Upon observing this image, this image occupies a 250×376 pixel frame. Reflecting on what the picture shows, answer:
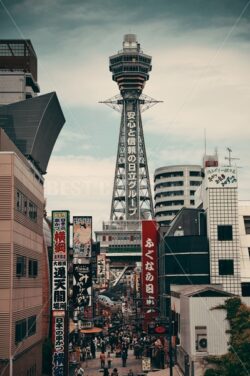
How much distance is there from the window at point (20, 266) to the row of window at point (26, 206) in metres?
2.88

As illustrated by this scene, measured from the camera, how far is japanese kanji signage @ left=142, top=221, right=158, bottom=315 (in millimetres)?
75188

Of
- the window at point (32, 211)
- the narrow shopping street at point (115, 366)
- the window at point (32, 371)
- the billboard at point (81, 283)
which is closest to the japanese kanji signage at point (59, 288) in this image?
the window at point (32, 211)

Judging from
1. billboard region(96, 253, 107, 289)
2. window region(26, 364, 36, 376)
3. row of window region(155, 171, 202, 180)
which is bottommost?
window region(26, 364, 36, 376)

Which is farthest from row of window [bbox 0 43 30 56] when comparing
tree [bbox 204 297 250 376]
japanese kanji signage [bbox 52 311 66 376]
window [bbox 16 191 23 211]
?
tree [bbox 204 297 250 376]

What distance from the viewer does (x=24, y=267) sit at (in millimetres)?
39750

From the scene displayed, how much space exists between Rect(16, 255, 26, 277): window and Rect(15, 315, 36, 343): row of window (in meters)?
2.81

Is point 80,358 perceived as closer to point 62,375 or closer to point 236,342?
point 62,375

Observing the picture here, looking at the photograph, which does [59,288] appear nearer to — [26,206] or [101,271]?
[26,206]

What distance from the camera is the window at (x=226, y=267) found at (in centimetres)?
7019

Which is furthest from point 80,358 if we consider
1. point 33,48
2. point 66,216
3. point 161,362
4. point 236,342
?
point 33,48

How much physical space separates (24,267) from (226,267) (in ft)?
117

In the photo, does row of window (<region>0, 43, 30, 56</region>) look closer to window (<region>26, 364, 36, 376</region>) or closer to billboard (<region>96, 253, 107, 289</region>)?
billboard (<region>96, 253, 107, 289</region>)

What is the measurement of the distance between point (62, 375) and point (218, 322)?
406 inches

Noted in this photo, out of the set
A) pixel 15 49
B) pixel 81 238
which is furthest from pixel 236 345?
pixel 15 49
